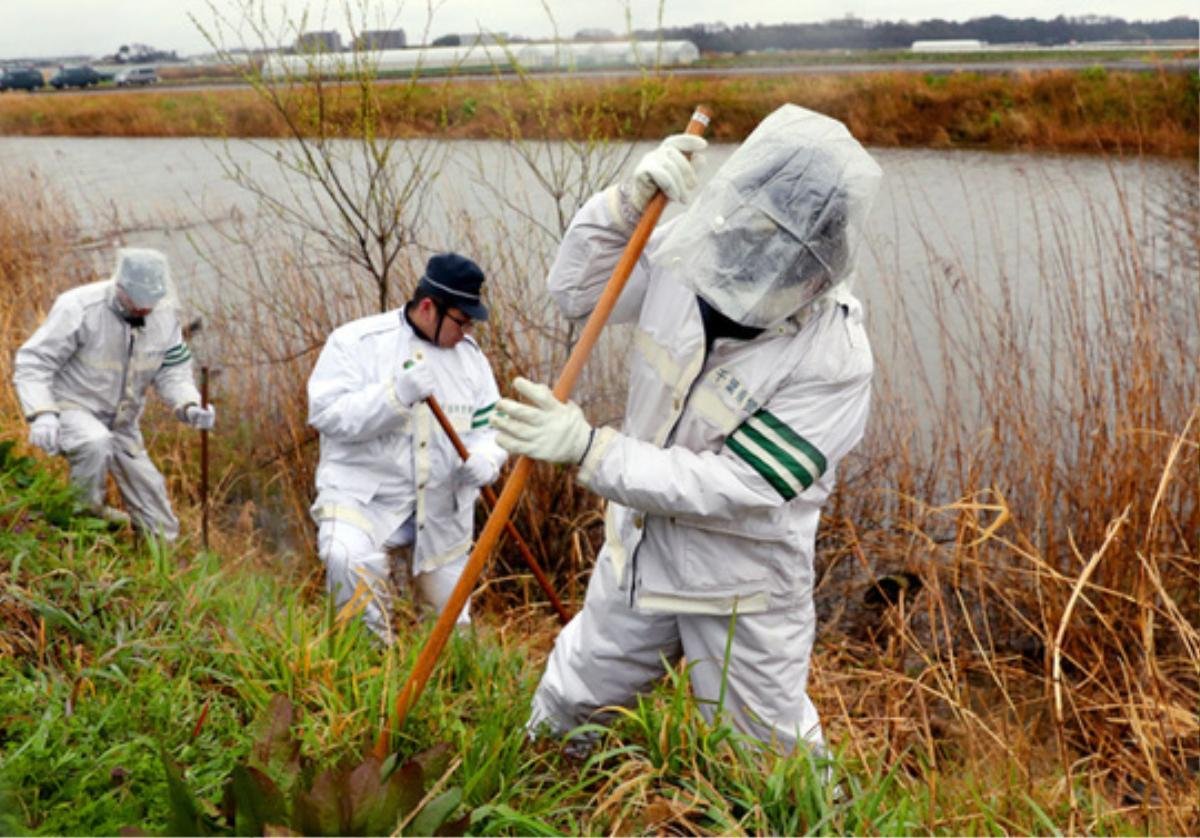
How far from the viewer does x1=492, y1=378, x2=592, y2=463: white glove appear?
248cm

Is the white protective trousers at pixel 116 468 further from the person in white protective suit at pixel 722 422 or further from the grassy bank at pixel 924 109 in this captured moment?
the grassy bank at pixel 924 109

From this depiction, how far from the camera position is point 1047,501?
4926mm

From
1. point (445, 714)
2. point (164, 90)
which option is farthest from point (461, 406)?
point (164, 90)

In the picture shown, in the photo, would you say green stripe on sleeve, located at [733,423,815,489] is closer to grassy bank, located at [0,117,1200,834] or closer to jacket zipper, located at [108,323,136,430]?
grassy bank, located at [0,117,1200,834]

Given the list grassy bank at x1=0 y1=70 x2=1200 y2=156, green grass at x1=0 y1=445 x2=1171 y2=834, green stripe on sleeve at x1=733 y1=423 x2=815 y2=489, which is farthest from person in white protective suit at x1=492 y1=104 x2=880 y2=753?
grassy bank at x1=0 y1=70 x2=1200 y2=156

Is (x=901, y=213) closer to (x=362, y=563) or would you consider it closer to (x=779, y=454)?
(x=362, y=563)

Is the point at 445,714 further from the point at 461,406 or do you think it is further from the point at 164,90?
the point at 164,90

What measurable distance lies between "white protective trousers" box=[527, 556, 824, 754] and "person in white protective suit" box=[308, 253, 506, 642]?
41.0 inches

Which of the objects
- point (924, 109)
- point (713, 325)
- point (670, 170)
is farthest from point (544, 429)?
point (924, 109)

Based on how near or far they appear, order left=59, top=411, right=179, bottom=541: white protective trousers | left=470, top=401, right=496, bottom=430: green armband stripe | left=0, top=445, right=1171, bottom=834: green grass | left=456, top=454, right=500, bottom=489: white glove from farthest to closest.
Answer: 1. left=59, top=411, right=179, bottom=541: white protective trousers
2. left=470, top=401, right=496, bottom=430: green armband stripe
3. left=456, top=454, right=500, bottom=489: white glove
4. left=0, top=445, right=1171, bottom=834: green grass

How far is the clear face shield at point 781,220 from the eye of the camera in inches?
93.8

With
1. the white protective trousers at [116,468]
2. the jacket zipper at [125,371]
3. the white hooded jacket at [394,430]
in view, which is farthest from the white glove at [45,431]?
the white hooded jacket at [394,430]

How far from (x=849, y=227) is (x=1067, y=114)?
50.2ft

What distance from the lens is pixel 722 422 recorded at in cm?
260
